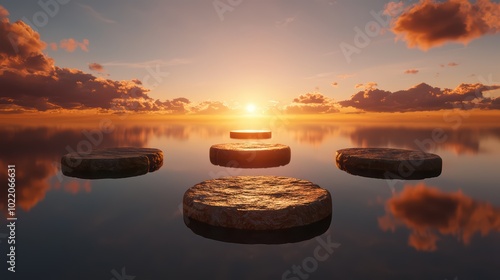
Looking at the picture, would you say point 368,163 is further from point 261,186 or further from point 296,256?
point 296,256

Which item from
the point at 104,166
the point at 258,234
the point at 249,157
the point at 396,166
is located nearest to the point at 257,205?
the point at 258,234

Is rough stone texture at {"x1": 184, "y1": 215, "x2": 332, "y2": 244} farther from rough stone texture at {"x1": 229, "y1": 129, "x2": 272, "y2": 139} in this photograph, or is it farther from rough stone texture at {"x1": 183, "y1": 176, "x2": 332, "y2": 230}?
rough stone texture at {"x1": 229, "y1": 129, "x2": 272, "y2": 139}

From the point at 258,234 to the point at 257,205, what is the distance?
0.80 metres

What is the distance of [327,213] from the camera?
9.02 m

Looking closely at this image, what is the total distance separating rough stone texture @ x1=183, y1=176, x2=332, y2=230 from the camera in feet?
25.6

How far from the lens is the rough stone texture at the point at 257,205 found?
25.6ft

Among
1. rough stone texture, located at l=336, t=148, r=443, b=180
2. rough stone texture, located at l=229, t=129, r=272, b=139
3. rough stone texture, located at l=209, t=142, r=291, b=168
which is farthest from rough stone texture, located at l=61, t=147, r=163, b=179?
rough stone texture, located at l=229, t=129, r=272, b=139

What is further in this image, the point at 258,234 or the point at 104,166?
the point at 104,166

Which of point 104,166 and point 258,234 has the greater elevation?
point 104,166

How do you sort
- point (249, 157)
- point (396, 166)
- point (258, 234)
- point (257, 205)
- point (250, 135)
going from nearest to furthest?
point (258, 234) < point (257, 205) < point (396, 166) < point (249, 157) < point (250, 135)

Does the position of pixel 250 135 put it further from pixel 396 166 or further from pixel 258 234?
pixel 258 234

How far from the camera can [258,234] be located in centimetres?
775

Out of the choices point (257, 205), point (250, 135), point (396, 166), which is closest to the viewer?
point (257, 205)

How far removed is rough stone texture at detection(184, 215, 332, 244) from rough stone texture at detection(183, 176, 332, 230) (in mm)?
106
